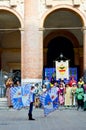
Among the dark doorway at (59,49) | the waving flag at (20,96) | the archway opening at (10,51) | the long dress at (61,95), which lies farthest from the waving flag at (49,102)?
the archway opening at (10,51)

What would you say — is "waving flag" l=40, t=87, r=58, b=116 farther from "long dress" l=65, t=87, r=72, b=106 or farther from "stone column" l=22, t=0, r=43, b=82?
"stone column" l=22, t=0, r=43, b=82

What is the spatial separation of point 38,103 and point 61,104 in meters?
1.26

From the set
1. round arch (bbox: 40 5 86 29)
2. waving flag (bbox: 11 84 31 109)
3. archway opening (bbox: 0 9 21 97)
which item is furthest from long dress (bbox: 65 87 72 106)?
archway opening (bbox: 0 9 21 97)

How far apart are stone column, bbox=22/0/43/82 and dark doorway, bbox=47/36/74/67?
7.08 m

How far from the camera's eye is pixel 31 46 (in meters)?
31.0

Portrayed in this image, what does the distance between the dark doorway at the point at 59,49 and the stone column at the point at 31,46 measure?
7.08 metres

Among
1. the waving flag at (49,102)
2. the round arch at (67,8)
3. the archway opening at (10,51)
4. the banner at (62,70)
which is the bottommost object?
the waving flag at (49,102)

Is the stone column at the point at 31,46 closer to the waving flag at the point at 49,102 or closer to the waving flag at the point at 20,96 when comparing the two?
the waving flag at the point at 20,96

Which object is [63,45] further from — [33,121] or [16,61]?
[33,121]

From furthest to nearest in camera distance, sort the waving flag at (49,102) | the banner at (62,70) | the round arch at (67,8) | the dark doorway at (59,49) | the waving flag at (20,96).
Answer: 1. the dark doorway at (59,49)
2. the round arch at (67,8)
3. the banner at (62,70)
4. the waving flag at (20,96)
5. the waving flag at (49,102)

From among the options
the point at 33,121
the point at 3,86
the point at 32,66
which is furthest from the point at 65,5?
the point at 33,121

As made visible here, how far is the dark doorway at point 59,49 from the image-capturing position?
38.2 meters

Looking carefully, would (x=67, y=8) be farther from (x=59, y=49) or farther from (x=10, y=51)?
(x=10, y=51)

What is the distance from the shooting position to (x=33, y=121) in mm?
20172
